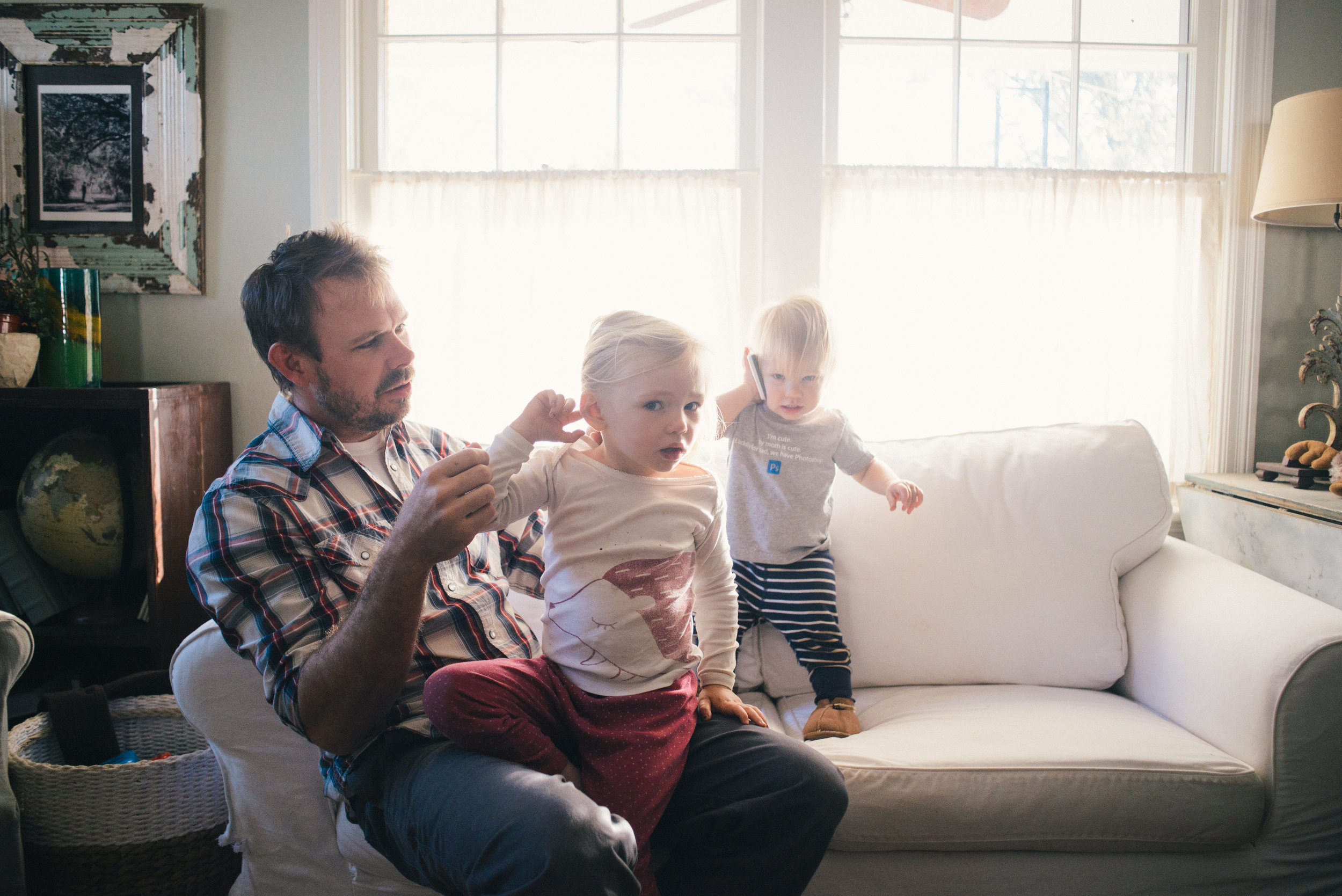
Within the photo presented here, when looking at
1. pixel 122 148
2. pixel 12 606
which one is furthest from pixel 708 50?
pixel 12 606

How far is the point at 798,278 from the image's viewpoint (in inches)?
93.9

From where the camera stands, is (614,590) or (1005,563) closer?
(614,590)

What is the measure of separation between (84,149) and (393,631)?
217cm

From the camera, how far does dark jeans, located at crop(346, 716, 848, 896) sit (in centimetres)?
99

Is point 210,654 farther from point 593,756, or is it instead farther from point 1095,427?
point 1095,427

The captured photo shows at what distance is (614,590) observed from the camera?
1.23m

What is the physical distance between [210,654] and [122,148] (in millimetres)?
1798

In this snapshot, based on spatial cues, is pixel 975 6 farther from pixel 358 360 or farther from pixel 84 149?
pixel 84 149

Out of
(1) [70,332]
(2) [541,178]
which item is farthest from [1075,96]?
(1) [70,332]

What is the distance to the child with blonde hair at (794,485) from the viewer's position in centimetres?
169

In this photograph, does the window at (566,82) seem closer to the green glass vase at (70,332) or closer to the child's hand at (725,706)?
the green glass vase at (70,332)

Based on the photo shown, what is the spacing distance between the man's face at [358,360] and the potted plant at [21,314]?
1294 mm

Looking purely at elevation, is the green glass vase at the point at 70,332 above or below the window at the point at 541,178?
below

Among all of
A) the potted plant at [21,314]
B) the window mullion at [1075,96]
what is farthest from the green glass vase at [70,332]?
the window mullion at [1075,96]
